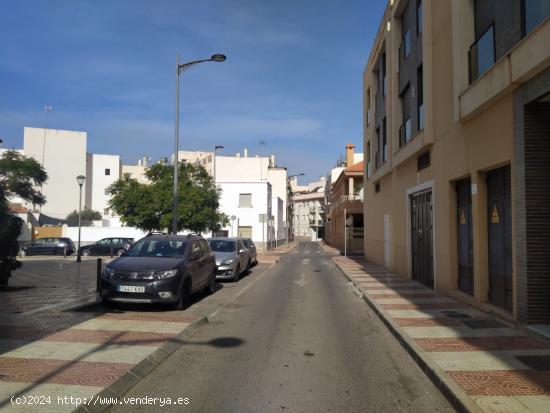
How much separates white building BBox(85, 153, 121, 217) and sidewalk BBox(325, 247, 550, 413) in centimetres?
7086

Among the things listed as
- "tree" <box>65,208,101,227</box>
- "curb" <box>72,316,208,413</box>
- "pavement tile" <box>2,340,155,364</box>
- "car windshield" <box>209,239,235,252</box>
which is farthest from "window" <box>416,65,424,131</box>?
"tree" <box>65,208,101,227</box>

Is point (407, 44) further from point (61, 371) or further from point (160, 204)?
point (61, 371)

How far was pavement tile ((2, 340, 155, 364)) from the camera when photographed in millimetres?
6055

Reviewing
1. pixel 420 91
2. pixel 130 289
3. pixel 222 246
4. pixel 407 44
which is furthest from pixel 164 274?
pixel 407 44

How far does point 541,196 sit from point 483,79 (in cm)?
271

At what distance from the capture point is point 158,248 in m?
11.2

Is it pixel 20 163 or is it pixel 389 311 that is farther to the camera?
pixel 20 163

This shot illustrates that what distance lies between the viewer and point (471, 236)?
10805 mm

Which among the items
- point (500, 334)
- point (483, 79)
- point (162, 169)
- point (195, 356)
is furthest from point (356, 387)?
point (162, 169)

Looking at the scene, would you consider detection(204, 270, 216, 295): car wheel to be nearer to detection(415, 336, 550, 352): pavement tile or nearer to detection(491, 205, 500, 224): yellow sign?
detection(415, 336, 550, 352): pavement tile

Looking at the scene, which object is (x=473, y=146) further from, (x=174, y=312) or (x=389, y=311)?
(x=174, y=312)

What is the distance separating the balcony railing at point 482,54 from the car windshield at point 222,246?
11.2 m

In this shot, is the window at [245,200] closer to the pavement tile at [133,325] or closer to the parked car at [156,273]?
the parked car at [156,273]

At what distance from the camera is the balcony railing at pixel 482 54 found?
9.43 meters
